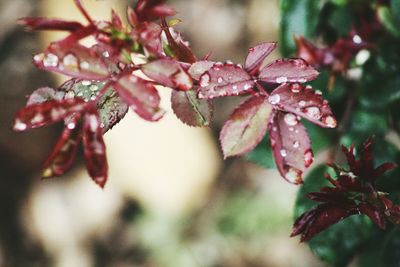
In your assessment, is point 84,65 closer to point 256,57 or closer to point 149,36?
point 149,36

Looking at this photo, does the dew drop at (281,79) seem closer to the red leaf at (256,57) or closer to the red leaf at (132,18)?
the red leaf at (256,57)

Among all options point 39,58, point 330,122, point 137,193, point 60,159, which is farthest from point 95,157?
point 137,193

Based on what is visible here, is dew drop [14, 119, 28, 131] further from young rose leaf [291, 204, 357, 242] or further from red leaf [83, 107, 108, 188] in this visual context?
young rose leaf [291, 204, 357, 242]

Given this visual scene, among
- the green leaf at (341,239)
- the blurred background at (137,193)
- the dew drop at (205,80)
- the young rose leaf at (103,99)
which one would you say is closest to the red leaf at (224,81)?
the dew drop at (205,80)

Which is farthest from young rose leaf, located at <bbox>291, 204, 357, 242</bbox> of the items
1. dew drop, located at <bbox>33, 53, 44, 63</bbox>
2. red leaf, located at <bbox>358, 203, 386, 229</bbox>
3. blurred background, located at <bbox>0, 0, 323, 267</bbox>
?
blurred background, located at <bbox>0, 0, 323, 267</bbox>

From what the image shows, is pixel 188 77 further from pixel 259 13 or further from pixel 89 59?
pixel 259 13

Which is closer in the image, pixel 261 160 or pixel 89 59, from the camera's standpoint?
pixel 89 59

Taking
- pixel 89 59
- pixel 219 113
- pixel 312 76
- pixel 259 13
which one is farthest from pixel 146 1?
pixel 259 13
